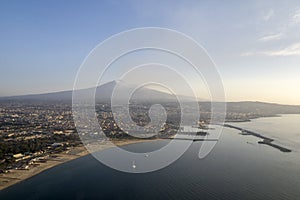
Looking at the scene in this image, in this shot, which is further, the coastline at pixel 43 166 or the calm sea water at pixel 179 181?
the coastline at pixel 43 166

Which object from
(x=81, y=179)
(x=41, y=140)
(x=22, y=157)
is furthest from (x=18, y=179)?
(x=41, y=140)

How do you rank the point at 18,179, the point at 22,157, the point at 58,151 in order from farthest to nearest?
the point at 58,151 < the point at 22,157 < the point at 18,179

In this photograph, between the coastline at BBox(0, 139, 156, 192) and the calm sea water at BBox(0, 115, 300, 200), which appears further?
the coastline at BBox(0, 139, 156, 192)

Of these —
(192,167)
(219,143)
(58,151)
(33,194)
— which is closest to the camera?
(33,194)

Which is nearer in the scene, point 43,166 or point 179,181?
point 179,181

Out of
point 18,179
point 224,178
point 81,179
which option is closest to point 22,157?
point 18,179

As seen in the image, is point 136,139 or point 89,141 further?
point 136,139

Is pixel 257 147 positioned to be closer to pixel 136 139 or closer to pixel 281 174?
pixel 281 174

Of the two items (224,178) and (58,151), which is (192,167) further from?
(58,151)
